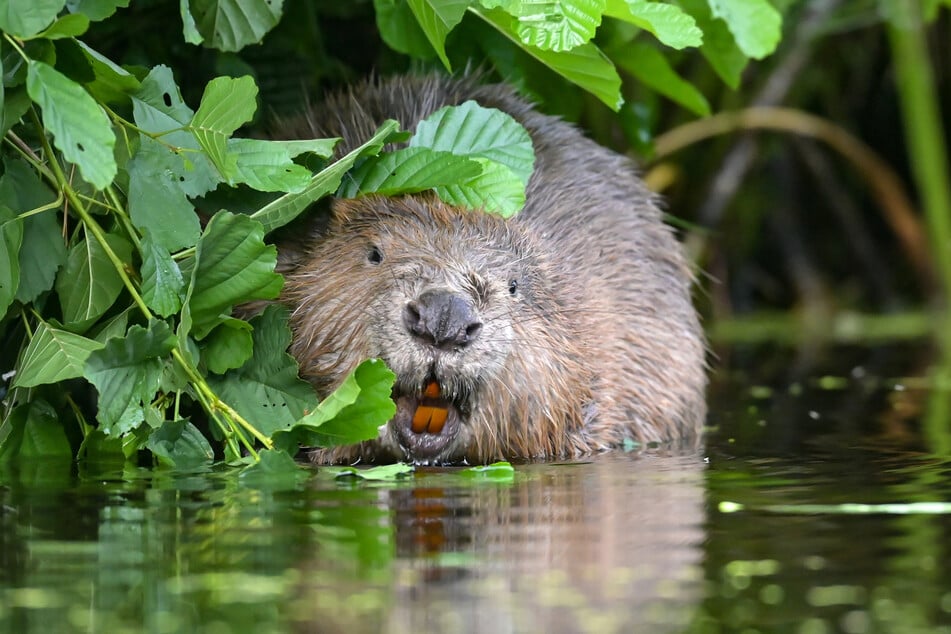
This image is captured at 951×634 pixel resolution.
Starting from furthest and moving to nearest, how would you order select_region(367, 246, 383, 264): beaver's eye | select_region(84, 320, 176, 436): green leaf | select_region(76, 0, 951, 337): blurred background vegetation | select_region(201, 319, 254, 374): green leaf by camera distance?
select_region(76, 0, 951, 337): blurred background vegetation, select_region(367, 246, 383, 264): beaver's eye, select_region(201, 319, 254, 374): green leaf, select_region(84, 320, 176, 436): green leaf

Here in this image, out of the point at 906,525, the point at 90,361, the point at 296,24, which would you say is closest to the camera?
the point at 906,525

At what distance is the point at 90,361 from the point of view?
2787 millimetres

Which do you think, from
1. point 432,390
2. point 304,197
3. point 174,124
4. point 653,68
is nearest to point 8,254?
point 174,124

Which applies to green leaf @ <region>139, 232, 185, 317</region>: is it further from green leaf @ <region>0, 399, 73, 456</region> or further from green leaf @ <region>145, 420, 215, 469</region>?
green leaf @ <region>0, 399, 73, 456</region>

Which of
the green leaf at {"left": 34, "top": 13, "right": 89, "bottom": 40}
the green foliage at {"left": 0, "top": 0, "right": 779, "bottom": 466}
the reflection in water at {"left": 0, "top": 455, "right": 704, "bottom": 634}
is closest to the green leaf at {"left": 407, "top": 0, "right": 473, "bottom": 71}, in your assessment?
the green foliage at {"left": 0, "top": 0, "right": 779, "bottom": 466}

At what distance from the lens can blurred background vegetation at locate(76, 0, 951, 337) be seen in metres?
4.62

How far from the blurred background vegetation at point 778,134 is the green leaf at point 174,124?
1.30 m

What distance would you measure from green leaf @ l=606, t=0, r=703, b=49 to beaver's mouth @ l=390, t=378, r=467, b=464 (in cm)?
86

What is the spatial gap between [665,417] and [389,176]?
1.19m

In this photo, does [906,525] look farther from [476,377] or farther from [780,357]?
[780,357]

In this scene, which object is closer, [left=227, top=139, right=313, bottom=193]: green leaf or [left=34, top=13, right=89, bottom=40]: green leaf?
[left=34, top=13, right=89, bottom=40]: green leaf

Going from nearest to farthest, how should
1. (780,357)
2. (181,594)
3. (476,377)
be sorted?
(181,594) < (476,377) < (780,357)

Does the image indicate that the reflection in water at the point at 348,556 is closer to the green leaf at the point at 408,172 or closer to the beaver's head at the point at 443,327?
the beaver's head at the point at 443,327

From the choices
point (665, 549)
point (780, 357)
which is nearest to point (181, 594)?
point (665, 549)
